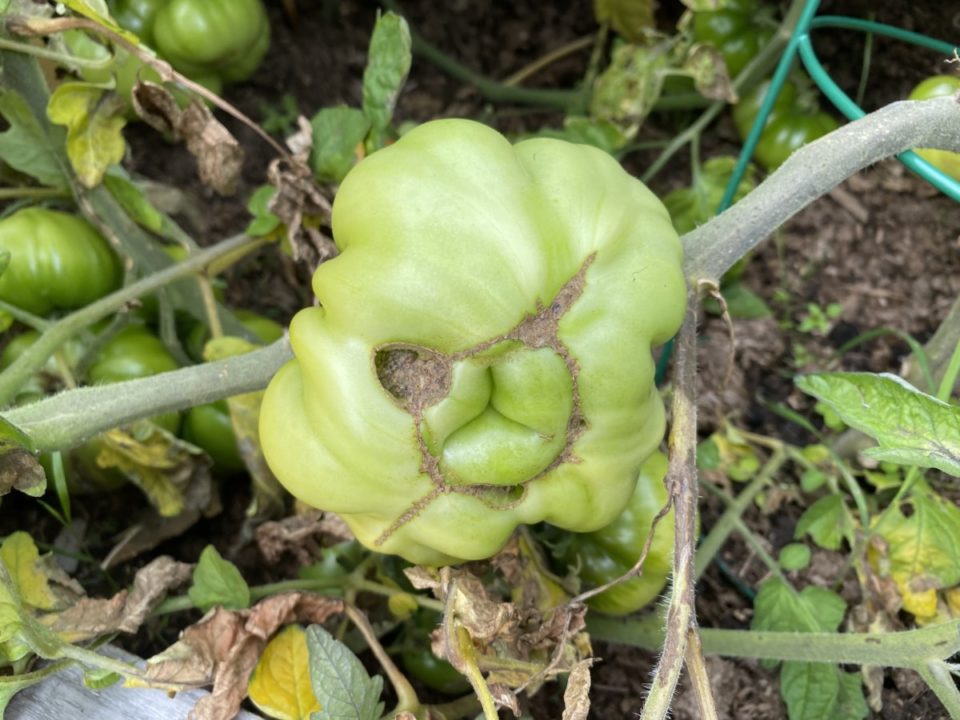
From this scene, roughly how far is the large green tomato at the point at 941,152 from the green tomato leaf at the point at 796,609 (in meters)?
0.74

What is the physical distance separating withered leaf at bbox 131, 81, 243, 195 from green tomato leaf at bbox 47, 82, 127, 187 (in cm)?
8

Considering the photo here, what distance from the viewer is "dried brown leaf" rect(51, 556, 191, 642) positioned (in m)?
1.15

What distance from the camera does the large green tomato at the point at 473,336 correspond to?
34.6 inches

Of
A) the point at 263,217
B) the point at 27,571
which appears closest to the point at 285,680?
the point at 27,571

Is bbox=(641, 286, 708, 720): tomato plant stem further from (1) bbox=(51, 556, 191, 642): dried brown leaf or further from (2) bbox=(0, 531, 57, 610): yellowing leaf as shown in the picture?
(2) bbox=(0, 531, 57, 610): yellowing leaf

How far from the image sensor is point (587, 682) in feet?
3.27

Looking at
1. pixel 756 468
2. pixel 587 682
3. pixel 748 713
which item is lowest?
pixel 748 713

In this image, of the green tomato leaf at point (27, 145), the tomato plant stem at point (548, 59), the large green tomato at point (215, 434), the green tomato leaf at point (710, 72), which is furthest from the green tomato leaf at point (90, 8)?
the tomato plant stem at point (548, 59)

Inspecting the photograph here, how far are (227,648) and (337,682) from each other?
0.21 metres

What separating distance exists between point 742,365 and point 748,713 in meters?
0.72

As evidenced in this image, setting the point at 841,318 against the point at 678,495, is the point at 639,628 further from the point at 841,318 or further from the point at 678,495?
the point at 841,318

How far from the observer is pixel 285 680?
1.15 m

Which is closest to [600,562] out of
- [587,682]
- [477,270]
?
[587,682]

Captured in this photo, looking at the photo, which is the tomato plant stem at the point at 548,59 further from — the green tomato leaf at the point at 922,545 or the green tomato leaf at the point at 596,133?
the green tomato leaf at the point at 922,545
